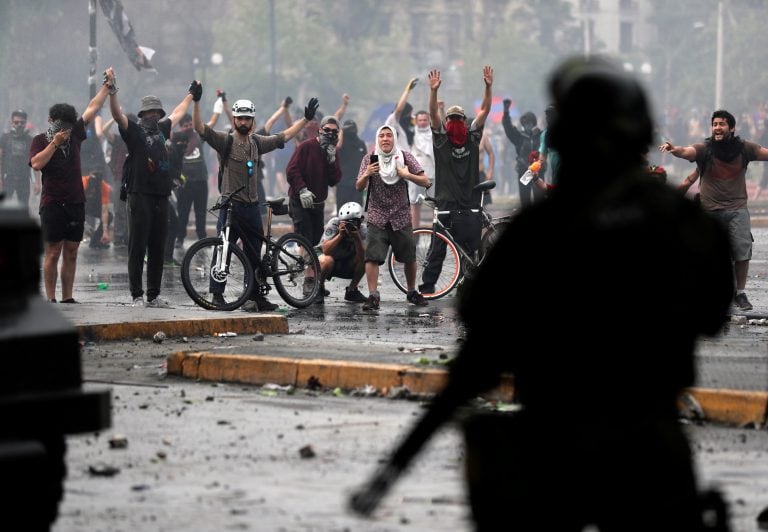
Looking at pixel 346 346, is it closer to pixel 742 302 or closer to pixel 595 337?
pixel 742 302

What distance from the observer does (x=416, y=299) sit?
15961 millimetres

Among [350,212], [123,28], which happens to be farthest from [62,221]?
[123,28]

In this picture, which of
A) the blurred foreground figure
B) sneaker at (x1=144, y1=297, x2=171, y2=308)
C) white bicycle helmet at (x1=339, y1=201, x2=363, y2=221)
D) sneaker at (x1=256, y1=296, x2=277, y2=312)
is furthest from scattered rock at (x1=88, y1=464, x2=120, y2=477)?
white bicycle helmet at (x1=339, y1=201, x2=363, y2=221)

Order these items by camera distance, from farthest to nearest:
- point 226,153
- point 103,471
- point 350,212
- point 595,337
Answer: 1. point 350,212
2. point 226,153
3. point 103,471
4. point 595,337

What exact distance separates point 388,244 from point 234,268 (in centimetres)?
151

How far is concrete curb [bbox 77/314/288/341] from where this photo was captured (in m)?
12.3

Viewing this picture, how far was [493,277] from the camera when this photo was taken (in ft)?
12.7

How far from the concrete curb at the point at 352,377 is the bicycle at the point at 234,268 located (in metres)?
4.00

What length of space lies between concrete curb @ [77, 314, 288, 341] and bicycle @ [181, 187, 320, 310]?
5.42ft

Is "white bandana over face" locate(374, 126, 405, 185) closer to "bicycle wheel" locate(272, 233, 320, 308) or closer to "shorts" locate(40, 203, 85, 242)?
"bicycle wheel" locate(272, 233, 320, 308)

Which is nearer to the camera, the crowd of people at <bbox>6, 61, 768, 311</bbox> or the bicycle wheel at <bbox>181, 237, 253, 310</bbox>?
the crowd of people at <bbox>6, 61, 768, 311</bbox>

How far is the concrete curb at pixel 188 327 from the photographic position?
40.2ft

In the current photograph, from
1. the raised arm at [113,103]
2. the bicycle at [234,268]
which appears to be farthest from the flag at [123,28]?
the raised arm at [113,103]

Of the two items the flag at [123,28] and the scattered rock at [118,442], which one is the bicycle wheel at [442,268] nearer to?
the scattered rock at [118,442]
